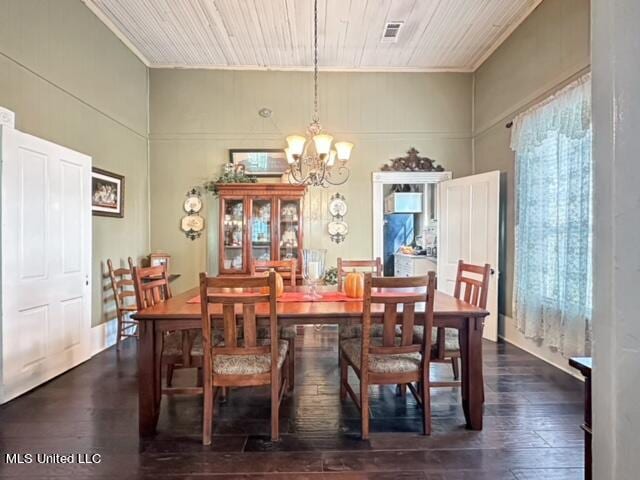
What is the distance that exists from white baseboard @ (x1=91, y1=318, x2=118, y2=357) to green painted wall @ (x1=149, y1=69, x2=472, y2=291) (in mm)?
1132

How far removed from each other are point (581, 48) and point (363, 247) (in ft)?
10.6

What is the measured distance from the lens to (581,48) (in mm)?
3236

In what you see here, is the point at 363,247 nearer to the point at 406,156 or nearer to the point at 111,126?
the point at 406,156

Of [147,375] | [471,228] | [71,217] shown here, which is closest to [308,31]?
[471,228]

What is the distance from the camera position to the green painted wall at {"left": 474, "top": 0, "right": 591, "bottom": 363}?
11.0 ft

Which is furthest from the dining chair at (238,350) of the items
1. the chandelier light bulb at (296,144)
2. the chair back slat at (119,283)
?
the chair back slat at (119,283)

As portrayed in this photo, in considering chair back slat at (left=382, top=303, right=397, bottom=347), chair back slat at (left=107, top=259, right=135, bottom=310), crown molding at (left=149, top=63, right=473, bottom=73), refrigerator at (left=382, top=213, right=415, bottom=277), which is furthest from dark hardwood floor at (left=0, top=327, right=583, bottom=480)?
refrigerator at (left=382, top=213, right=415, bottom=277)

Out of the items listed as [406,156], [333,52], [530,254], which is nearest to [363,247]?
[406,156]

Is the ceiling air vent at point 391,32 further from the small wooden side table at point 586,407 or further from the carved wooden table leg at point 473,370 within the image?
the small wooden side table at point 586,407

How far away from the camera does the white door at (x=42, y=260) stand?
9.28ft

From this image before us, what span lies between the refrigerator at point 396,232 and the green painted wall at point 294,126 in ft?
8.57

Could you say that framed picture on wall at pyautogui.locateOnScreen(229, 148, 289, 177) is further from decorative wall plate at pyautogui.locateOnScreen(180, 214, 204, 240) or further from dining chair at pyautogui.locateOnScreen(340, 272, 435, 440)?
dining chair at pyautogui.locateOnScreen(340, 272, 435, 440)

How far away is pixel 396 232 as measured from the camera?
27.0 ft

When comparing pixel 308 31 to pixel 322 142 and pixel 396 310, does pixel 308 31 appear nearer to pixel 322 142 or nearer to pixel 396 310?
pixel 322 142
